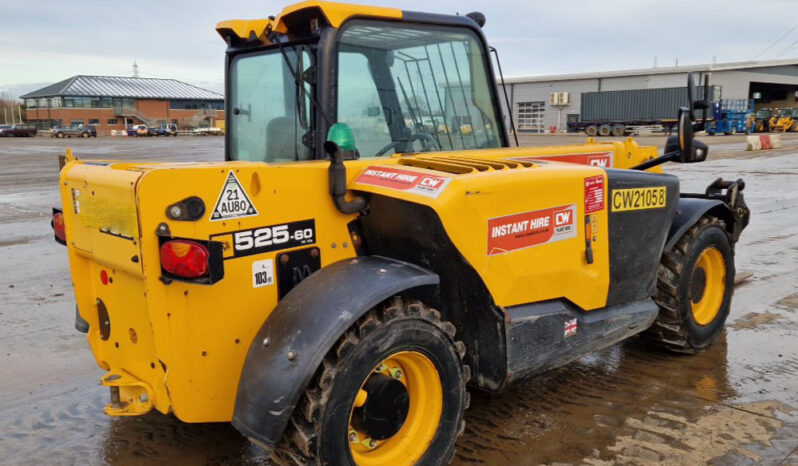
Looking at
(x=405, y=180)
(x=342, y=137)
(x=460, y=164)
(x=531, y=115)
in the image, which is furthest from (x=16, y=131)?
(x=405, y=180)

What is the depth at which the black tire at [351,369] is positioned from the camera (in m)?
2.54

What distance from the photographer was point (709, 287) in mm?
4762

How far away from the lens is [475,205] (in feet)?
9.55

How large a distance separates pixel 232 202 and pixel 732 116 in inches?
1793

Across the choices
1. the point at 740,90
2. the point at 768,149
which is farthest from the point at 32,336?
the point at 740,90

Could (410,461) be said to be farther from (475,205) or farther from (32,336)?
(32,336)

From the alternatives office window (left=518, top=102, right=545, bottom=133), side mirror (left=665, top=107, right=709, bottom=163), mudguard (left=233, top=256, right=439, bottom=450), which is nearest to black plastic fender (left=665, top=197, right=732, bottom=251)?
side mirror (left=665, top=107, right=709, bottom=163)

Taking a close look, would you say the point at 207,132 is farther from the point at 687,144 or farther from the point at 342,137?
the point at 342,137

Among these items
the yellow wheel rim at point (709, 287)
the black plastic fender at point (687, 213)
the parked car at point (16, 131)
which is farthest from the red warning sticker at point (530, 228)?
the parked car at point (16, 131)

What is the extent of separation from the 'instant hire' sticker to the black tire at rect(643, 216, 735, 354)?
278cm

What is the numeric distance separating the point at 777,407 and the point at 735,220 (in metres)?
1.47

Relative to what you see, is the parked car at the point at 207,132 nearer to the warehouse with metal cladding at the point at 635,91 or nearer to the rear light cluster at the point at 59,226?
the warehouse with metal cladding at the point at 635,91

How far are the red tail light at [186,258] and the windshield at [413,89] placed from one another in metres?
1.21

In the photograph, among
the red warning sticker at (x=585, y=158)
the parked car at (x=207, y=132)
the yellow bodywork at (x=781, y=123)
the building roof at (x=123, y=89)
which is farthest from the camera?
the building roof at (x=123, y=89)
